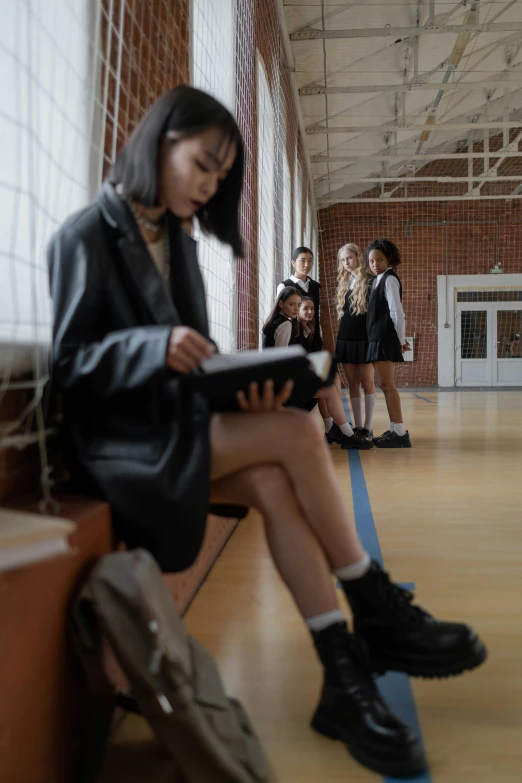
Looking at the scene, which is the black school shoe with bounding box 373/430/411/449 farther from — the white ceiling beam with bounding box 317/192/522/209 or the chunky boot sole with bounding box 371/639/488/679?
the white ceiling beam with bounding box 317/192/522/209

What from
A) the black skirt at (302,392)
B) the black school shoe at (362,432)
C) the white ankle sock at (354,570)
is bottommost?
the black school shoe at (362,432)

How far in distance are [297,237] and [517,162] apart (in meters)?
6.40

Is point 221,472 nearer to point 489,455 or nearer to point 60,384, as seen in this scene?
point 60,384

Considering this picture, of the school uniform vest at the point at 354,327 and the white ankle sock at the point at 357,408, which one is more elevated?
the school uniform vest at the point at 354,327

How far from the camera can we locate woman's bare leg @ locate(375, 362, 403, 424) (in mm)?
4234

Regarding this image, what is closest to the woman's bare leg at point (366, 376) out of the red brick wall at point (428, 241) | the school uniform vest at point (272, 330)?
the school uniform vest at point (272, 330)

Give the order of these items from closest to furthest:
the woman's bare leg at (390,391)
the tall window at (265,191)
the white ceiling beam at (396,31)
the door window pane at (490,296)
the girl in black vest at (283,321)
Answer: the girl in black vest at (283,321) → the tall window at (265,191) → the woman's bare leg at (390,391) → the white ceiling beam at (396,31) → the door window pane at (490,296)

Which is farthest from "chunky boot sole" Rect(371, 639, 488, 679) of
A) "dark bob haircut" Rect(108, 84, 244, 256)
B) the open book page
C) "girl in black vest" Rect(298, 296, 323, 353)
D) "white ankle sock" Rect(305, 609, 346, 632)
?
"girl in black vest" Rect(298, 296, 323, 353)

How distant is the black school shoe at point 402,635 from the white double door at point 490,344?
11.7 metres

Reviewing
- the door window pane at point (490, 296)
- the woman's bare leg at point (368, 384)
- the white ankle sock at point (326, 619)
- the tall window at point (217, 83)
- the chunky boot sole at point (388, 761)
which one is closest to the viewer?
the chunky boot sole at point (388, 761)

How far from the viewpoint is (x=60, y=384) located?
1.01 meters

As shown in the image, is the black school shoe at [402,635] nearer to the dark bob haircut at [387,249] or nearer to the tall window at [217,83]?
the tall window at [217,83]

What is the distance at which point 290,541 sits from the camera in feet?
3.59

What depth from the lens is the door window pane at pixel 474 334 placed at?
40.9 ft
